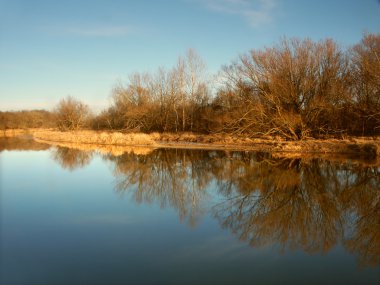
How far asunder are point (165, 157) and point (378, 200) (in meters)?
11.4

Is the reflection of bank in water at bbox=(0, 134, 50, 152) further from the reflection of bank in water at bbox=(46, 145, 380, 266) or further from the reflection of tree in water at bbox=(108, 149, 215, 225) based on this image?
the reflection of tree in water at bbox=(108, 149, 215, 225)

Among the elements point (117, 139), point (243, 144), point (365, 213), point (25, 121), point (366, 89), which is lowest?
point (365, 213)

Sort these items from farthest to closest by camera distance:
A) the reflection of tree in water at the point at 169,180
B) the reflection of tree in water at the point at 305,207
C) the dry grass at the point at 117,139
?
the dry grass at the point at 117,139, the reflection of tree in water at the point at 169,180, the reflection of tree in water at the point at 305,207

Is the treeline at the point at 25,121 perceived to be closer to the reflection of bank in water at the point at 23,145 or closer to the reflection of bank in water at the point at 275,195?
the reflection of bank in water at the point at 23,145

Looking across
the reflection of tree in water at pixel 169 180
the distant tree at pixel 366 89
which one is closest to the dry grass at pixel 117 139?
the reflection of tree in water at pixel 169 180

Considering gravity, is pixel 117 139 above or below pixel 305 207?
above

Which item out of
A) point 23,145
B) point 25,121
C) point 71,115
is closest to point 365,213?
point 23,145

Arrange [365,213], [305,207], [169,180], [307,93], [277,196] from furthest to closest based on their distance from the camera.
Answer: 1. [307,93]
2. [169,180]
3. [277,196]
4. [305,207]
5. [365,213]

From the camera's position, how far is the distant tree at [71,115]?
143 feet

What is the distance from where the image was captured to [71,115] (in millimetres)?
43562

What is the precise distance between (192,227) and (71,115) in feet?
130

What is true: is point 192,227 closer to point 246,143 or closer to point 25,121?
point 246,143

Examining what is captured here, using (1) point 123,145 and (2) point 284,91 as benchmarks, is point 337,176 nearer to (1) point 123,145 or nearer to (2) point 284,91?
(2) point 284,91

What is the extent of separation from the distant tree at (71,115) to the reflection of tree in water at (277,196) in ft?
95.8
